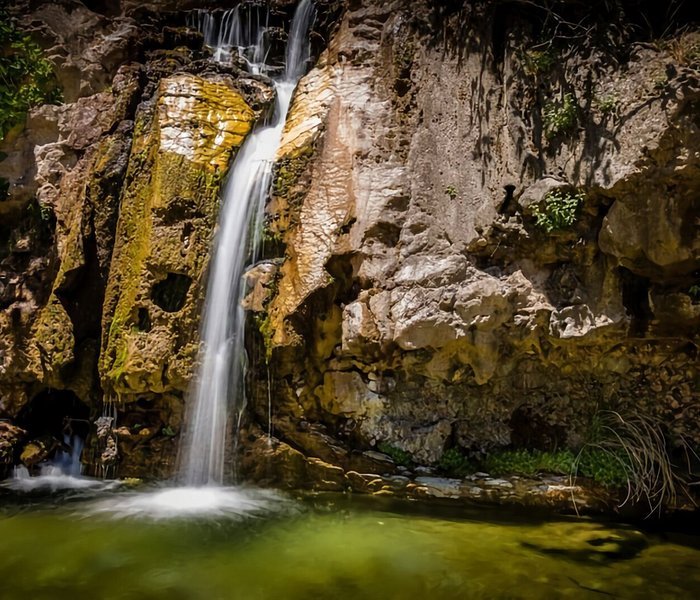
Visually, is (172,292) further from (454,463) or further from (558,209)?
(558,209)

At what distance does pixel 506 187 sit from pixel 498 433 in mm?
2624

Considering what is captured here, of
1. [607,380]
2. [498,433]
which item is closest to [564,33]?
[607,380]

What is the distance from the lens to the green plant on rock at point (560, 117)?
524cm

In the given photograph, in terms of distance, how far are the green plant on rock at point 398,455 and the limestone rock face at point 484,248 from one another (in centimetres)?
4

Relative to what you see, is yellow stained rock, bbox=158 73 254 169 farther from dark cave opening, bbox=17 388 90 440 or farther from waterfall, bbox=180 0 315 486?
dark cave opening, bbox=17 388 90 440

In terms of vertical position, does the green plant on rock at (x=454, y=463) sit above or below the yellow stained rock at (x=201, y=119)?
below

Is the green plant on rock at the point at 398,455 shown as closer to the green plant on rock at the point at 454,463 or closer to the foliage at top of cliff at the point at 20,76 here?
the green plant on rock at the point at 454,463

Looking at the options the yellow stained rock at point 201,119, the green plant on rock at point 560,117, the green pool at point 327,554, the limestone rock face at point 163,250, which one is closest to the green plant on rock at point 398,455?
the green pool at point 327,554

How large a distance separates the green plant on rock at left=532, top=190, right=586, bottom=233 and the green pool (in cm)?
276

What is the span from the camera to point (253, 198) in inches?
257

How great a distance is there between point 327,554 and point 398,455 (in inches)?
70.2

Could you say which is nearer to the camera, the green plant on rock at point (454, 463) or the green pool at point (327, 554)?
the green pool at point (327, 554)

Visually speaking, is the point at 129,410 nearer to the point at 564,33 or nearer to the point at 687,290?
the point at 687,290

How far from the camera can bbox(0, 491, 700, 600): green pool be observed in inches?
144
